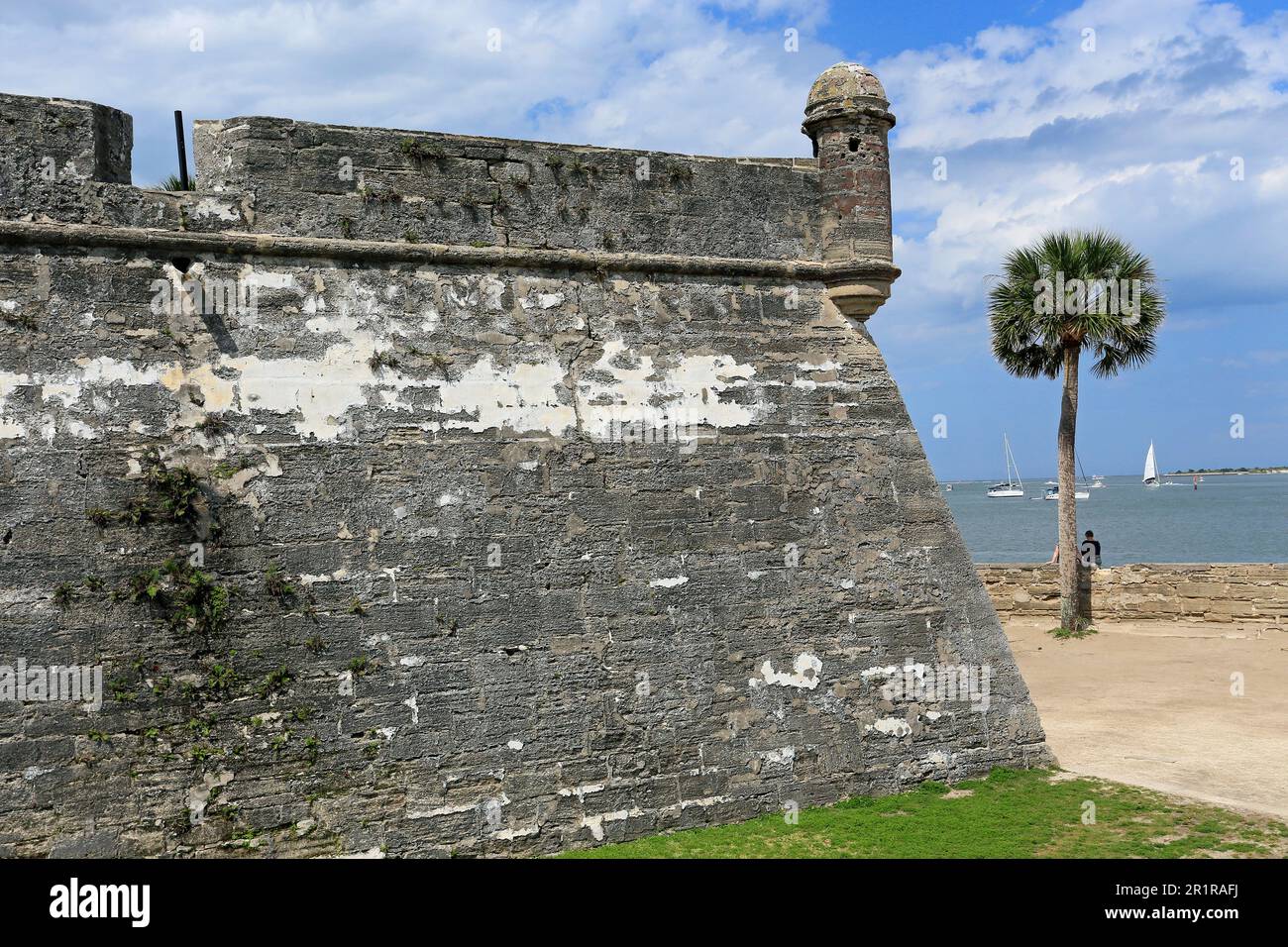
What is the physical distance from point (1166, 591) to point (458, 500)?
14.6 metres

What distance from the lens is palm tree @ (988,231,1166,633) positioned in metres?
18.2

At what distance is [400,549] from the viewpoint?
7.39m

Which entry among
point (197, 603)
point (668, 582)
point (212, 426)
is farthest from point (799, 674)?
point (212, 426)

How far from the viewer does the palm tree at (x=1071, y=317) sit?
718 inches

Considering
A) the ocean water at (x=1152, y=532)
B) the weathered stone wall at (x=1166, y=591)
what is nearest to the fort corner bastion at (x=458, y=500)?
the weathered stone wall at (x=1166, y=591)

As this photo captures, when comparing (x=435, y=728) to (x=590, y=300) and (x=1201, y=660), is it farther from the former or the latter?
(x=1201, y=660)

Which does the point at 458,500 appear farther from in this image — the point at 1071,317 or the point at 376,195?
the point at 1071,317

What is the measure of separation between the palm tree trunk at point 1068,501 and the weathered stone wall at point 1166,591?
2.07ft

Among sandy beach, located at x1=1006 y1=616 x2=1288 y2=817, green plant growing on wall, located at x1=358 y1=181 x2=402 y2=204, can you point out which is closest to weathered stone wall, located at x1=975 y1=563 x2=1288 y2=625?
sandy beach, located at x1=1006 y1=616 x2=1288 y2=817

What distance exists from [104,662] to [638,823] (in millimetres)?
3653

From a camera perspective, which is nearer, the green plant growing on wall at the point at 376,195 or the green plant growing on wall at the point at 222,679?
the green plant growing on wall at the point at 222,679

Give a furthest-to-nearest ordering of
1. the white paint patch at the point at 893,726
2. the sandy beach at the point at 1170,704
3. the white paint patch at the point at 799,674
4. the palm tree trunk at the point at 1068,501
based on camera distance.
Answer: the palm tree trunk at the point at 1068,501 → the sandy beach at the point at 1170,704 → the white paint patch at the point at 893,726 → the white paint patch at the point at 799,674

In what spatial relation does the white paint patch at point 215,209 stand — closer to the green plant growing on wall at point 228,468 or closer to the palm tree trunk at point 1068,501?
the green plant growing on wall at point 228,468

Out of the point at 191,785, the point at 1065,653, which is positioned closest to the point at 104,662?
→ the point at 191,785
